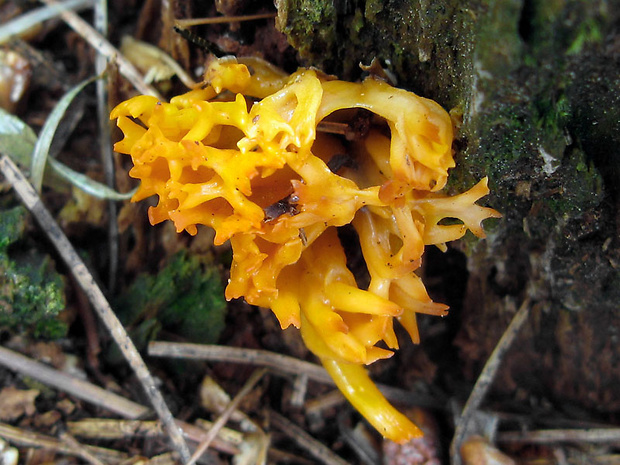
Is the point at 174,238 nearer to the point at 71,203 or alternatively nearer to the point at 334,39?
the point at 71,203

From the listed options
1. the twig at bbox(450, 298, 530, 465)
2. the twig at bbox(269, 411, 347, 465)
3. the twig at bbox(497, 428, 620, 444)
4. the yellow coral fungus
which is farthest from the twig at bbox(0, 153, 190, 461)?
the twig at bbox(497, 428, 620, 444)

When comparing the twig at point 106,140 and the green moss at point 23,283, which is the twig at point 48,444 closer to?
the green moss at point 23,283

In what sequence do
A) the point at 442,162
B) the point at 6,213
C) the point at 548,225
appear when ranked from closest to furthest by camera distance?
the point at 442,162 < the point at 548,225 < the point at 6,213

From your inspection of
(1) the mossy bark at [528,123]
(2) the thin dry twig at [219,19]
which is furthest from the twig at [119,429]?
(2) the thin dry twig at [219,19]

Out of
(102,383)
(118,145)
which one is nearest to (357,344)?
(118,145)

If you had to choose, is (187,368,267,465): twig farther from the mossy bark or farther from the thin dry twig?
the thin dry twig

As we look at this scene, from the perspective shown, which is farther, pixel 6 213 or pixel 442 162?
pixel 6 213
